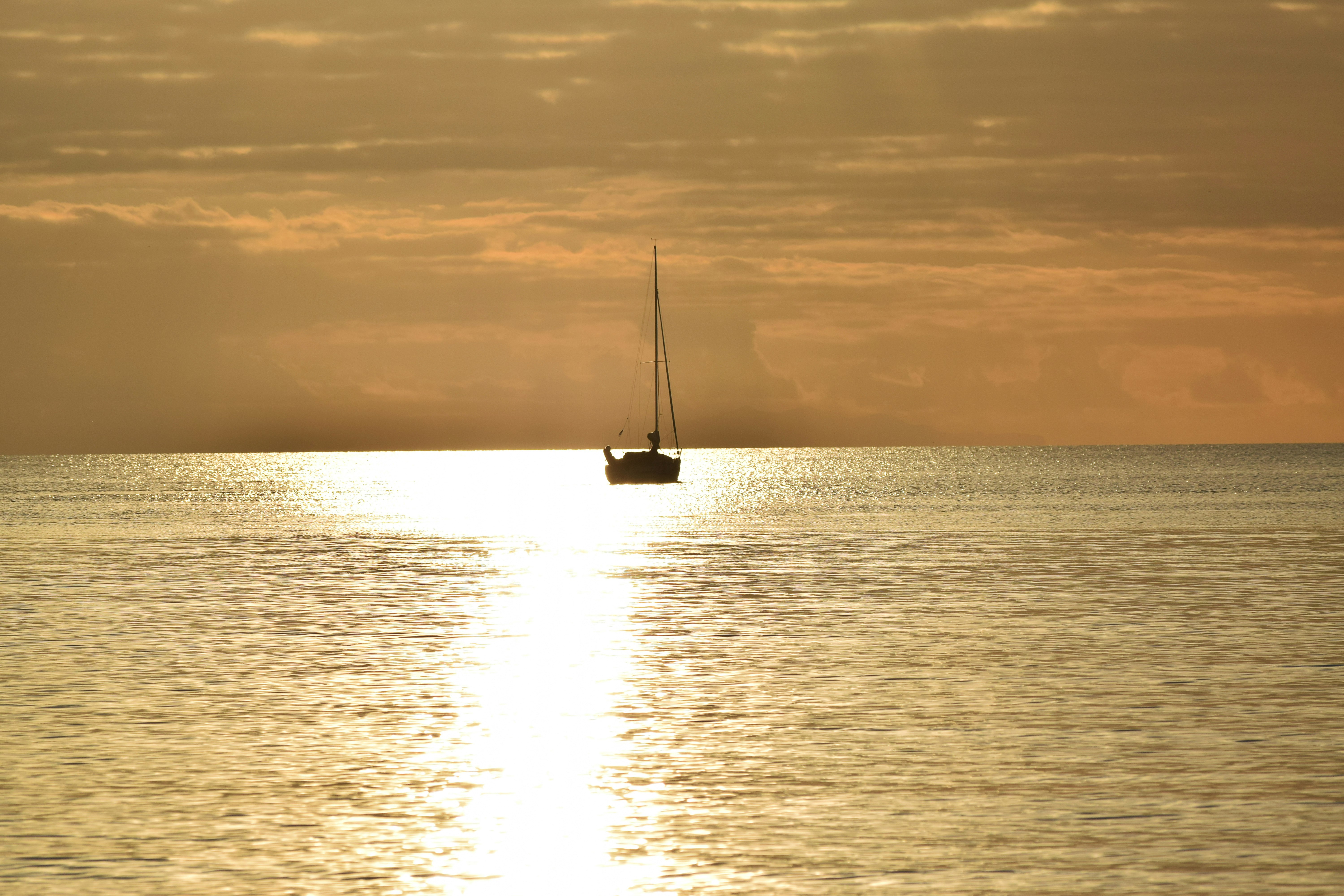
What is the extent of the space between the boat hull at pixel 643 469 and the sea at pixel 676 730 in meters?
94.6

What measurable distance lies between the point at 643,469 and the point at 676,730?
12791cm

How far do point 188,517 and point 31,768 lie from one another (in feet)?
273

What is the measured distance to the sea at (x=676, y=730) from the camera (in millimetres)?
14492

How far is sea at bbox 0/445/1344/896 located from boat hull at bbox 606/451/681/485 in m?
94.6

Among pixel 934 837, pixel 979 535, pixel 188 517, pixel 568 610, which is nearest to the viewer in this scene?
pixel 934 837

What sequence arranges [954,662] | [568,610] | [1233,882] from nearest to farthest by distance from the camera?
[1233,882], [954,662], [568,610]

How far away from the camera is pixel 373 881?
13867 mm

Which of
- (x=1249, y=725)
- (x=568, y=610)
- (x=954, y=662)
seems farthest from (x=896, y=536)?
(x=1249, y=725)

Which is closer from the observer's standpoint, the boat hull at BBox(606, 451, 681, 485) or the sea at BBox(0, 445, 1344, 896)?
the sea at BBox(0, 445, 1344, 896)

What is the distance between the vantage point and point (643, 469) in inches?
5871

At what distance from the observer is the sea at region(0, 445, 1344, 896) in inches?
571

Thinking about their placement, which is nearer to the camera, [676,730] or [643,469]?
[676,730]

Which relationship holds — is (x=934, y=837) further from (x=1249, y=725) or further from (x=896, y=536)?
(x=896, y=536)

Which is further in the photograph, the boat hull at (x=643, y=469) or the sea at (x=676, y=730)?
the boat hull at (x=643, y=469)
